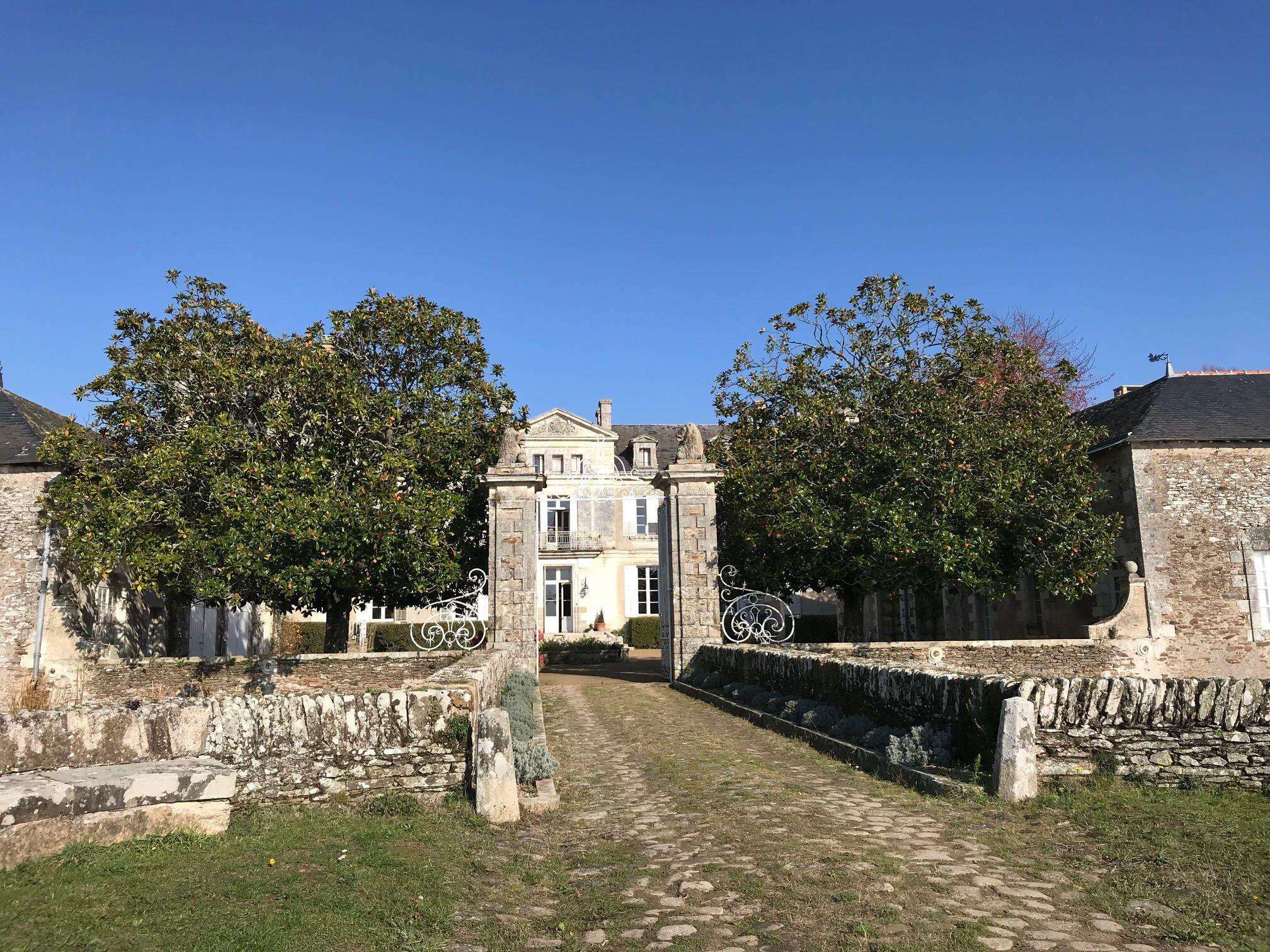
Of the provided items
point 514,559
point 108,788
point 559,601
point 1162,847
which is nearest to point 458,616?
point 514,559

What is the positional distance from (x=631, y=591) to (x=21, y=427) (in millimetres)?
20579

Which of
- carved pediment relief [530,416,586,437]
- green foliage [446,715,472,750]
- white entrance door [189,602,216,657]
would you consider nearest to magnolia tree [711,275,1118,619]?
green foliage [446,715,472,750]

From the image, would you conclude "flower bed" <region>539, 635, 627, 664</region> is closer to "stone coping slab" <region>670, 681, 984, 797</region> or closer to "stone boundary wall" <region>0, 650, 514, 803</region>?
"stone coping slab" <region>670, 681, 984, 797</region>

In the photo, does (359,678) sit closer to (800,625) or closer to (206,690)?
(206,690)

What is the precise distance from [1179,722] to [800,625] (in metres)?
23.5

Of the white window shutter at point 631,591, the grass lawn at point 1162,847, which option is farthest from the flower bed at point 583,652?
the grass lawn at point 1162,847

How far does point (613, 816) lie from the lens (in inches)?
240

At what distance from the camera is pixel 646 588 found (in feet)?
107

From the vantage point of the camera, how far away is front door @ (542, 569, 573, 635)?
3200 cm

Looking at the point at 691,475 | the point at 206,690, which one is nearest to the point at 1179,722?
the point at 691,475

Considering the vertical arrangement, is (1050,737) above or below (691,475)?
below

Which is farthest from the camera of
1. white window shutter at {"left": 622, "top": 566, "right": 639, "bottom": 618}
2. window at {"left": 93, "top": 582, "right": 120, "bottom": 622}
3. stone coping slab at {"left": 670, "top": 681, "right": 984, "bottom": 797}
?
white window shutter at {"left": 622, "top": 566, "right": 639, "bottom": 618}

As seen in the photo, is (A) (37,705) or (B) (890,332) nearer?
(A) (37,705)

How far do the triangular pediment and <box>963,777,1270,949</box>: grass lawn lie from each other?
28.2 m
